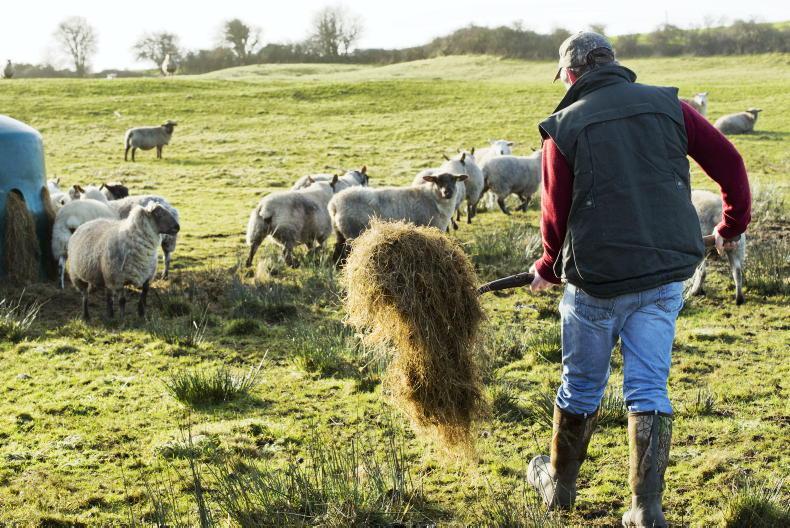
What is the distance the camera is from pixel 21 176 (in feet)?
40.0

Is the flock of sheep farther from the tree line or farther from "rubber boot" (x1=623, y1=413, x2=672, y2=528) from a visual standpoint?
the tree line

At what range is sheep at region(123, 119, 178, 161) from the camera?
3067cm

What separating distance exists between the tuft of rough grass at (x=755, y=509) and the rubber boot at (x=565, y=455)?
86cm

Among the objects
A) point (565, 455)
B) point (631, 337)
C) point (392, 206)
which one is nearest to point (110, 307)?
point (392, 206)

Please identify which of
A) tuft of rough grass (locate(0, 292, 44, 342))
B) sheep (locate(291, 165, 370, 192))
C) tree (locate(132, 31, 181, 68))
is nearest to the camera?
tuft of rough grass (locate(0, 292, 44, 342))

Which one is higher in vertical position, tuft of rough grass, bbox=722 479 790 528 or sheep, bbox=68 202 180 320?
sheep, bbox=68 202 180 320

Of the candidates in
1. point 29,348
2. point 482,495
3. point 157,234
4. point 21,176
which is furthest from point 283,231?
point 482,495

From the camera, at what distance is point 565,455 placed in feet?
13.9

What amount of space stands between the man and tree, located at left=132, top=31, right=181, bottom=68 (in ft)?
318

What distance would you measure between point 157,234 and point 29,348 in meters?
2.28

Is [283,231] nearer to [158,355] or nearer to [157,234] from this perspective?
[157,234]

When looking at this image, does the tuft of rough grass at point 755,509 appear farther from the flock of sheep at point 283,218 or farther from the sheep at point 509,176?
the sheep at point 509,176

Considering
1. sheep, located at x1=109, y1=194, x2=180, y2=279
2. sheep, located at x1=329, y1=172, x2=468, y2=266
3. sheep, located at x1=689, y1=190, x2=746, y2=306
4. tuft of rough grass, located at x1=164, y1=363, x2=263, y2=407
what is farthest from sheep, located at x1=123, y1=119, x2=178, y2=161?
tuft of rough grass, located at x1=164, y1=363, x2=263, y2=407

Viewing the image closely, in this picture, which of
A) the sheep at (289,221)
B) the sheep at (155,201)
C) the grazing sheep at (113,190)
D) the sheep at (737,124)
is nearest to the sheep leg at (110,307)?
the sheep at (155,201)
